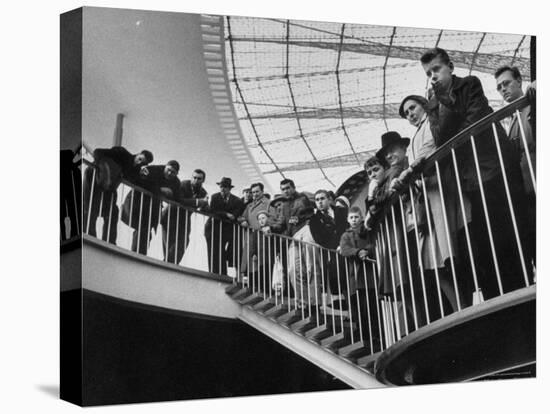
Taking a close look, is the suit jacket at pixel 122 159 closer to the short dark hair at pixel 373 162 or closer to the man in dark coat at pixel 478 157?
the short dark hair at pixel 373 162

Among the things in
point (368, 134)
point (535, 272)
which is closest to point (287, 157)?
point (368, 134)

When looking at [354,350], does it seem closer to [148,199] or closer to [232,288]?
[232,288]

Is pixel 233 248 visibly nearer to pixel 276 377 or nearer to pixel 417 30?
pixel 276 377

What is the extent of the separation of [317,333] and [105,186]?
6.50ft

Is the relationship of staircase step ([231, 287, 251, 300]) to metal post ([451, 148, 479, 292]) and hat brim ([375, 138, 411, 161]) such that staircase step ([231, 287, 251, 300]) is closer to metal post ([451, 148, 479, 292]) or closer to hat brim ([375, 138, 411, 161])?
hat brim ([375, 138, 411, 161])

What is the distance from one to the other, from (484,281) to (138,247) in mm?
2702

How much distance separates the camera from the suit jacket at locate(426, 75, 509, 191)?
7754 millimetres

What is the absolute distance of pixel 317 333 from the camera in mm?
7453

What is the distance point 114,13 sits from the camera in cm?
669

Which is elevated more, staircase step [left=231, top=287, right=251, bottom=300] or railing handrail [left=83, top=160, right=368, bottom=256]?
railing handrail [left=83, top=160, right=368, bottom=256]

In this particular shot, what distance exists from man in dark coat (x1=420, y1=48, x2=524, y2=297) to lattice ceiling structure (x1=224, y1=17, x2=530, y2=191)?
107 mm

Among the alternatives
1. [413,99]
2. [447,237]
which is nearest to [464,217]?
[447,237]

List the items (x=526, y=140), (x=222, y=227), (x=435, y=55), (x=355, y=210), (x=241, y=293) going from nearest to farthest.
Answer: (x=222, y=227), (x=241, y=293), (x=355, y=210), (x=435, y=55), (x=526, y=140)

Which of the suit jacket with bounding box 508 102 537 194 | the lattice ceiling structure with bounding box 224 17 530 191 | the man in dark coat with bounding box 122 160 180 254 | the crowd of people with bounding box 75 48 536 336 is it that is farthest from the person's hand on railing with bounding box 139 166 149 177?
the suit jacket with bounding box 508 102 537 194
